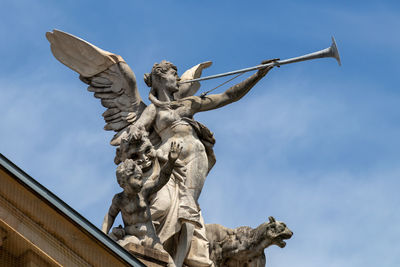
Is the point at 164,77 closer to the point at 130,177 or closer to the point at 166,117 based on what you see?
the point at 166,117

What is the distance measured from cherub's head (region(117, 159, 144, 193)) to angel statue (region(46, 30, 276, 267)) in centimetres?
85

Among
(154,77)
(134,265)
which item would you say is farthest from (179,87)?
(134,265)

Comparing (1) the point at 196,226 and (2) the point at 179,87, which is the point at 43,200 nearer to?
(1) the point at 196,226

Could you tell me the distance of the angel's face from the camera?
58.6ft

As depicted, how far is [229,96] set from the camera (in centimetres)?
1803

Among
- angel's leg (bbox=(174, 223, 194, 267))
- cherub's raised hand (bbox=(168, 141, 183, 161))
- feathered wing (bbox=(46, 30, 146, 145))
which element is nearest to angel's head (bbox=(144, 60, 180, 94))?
feathered wing (bbox=(46, 30, 146, 145))

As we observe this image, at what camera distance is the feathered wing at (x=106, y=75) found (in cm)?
1799

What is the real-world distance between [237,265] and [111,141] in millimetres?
2446

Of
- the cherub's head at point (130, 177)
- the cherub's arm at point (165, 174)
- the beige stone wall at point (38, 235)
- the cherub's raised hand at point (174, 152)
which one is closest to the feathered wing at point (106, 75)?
the cherub's arm at point (165, 174)

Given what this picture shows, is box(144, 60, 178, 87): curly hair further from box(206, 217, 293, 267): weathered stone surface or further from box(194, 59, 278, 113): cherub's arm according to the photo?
box(206, 217, 293, 267): weathered stone surface

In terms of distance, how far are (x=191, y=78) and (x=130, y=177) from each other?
3706mm

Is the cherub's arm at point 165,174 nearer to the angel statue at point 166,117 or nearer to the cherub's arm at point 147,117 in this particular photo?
the angel statue at point 166,117

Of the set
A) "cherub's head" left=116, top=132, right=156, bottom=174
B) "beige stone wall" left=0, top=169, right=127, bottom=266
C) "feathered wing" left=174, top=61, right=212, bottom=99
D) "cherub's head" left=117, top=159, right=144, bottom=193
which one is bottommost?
"beige stone wall" left=0, top=169, right=127, bottom=266

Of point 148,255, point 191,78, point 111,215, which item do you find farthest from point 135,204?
point 191,78
